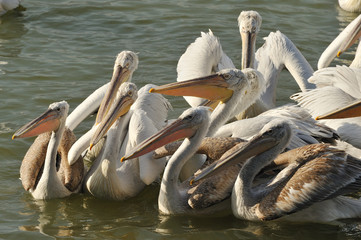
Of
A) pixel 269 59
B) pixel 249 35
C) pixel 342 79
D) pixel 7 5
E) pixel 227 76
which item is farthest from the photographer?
pixel 7 5

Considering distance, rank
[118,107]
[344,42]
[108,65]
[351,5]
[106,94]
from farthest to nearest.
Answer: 1. [351,5]
2. [108,65]
3. [344,42]
4. [106,94]
5. [118,107]

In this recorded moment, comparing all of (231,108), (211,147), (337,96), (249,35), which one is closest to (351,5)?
(249,35)

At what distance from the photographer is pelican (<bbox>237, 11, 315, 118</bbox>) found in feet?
21.5

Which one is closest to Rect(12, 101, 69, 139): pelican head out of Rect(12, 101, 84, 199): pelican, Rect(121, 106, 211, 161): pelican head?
Rect(12, 101, 84, 199): pelican

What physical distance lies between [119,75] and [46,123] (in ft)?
3.02

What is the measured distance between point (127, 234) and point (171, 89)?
110 cm

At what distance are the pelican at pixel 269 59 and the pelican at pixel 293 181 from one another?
1610mm

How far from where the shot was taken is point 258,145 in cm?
480

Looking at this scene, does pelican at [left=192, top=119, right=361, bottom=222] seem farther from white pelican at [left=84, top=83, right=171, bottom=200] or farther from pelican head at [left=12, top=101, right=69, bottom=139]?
pelican head at [left=12, top=101, right=69, bottom=139]

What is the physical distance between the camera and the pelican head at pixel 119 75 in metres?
5.68

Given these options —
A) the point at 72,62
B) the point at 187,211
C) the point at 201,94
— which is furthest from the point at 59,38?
the point at 187,211

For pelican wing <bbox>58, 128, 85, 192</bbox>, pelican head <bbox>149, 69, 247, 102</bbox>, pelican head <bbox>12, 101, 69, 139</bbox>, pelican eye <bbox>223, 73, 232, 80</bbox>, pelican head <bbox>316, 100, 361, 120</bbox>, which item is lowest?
pelican wing <bbox>58, 128, 85, 192</bbox>

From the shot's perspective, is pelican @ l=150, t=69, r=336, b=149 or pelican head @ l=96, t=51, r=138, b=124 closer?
pelican @ l=150, t=69, r=336, b=149

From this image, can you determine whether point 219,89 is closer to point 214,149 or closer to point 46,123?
point 214,149
